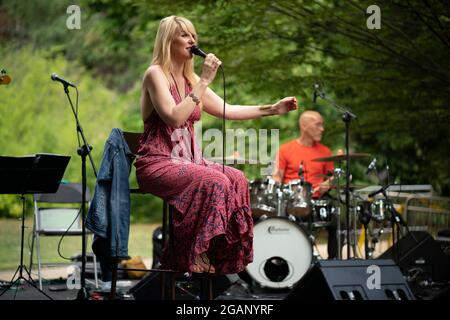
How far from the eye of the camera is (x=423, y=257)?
8180mm

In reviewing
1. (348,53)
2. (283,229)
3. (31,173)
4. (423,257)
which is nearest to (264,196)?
(283,229)

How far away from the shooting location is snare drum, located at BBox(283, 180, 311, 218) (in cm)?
877

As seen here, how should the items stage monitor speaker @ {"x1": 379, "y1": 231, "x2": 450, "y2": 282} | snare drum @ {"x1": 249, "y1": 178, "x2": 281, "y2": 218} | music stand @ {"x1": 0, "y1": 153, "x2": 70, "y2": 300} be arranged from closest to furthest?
music stand @ {"x1": 0, "y1": 153, "x2": 70, "y2": 300}, stage monitor speaker @ {"x1": 379, "y1": 231, "x2": 450, "y2": 282}, snare drum @ {"x1": 249, "y1": 178, "x2": 281, "y2": 218}

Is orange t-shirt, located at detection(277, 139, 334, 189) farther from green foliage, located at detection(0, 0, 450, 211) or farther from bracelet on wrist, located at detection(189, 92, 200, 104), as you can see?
bracelet on wrist, located at detection(189, 92, 200, 104)

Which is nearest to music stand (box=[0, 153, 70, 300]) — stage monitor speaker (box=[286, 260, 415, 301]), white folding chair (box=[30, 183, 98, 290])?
stage monitor speaker (box=[286, 260, 415, 301])

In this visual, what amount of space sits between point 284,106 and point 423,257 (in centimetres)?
325

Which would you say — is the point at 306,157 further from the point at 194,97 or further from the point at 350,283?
the point at 194,97

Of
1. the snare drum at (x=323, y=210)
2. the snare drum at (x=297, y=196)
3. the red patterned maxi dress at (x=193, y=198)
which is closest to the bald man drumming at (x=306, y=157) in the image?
the snare drum at (x=323, y=210)

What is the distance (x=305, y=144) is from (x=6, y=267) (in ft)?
13.9

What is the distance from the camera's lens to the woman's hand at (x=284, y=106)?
555 centimetres

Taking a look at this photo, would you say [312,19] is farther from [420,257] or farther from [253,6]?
[420,257]

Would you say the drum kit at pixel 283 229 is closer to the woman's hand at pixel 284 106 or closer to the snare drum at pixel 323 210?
the snare drum at pixel 323 210

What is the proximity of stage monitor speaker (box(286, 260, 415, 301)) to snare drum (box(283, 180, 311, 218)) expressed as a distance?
3.20 meters

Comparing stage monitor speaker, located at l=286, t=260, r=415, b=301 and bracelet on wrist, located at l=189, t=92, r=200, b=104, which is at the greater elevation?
bracelet on wrist, located at l=189, t=92, r=200, b=104
